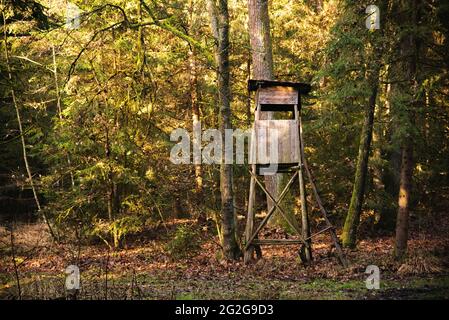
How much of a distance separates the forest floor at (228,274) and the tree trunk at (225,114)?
59cm

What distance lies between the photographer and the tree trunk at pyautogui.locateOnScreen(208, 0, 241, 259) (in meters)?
11.5

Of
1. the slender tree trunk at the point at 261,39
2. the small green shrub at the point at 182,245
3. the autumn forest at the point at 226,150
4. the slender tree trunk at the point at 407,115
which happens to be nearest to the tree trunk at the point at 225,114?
the autumn forest at the point at 226,150

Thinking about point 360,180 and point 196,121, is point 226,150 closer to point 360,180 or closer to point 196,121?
point 360,180

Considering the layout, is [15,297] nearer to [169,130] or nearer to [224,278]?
[224,278]

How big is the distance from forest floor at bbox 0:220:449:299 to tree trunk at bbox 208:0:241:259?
59 cm

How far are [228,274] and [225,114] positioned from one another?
4.15m

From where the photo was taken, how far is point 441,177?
19047 millimetres

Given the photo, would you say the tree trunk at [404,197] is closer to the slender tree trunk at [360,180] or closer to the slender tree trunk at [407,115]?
the slender tree trunk at [407,115]

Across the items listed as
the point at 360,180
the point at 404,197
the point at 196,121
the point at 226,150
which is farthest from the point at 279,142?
the point at 196,121

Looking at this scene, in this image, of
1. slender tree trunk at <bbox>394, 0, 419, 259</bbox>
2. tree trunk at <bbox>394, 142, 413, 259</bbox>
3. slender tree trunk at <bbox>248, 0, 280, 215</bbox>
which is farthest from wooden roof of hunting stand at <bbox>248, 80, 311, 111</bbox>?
slender tree trunk at <bbox>248, 0, 280, 215</bbox>

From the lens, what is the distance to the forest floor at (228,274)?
7758 millimetres

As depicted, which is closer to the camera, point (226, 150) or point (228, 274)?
point (228, 274)

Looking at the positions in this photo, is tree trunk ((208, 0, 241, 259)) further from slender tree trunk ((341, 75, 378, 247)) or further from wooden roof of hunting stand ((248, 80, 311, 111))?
slender tree trunk ((341, 75, 378, 247))

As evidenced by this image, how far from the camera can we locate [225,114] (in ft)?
39.0
